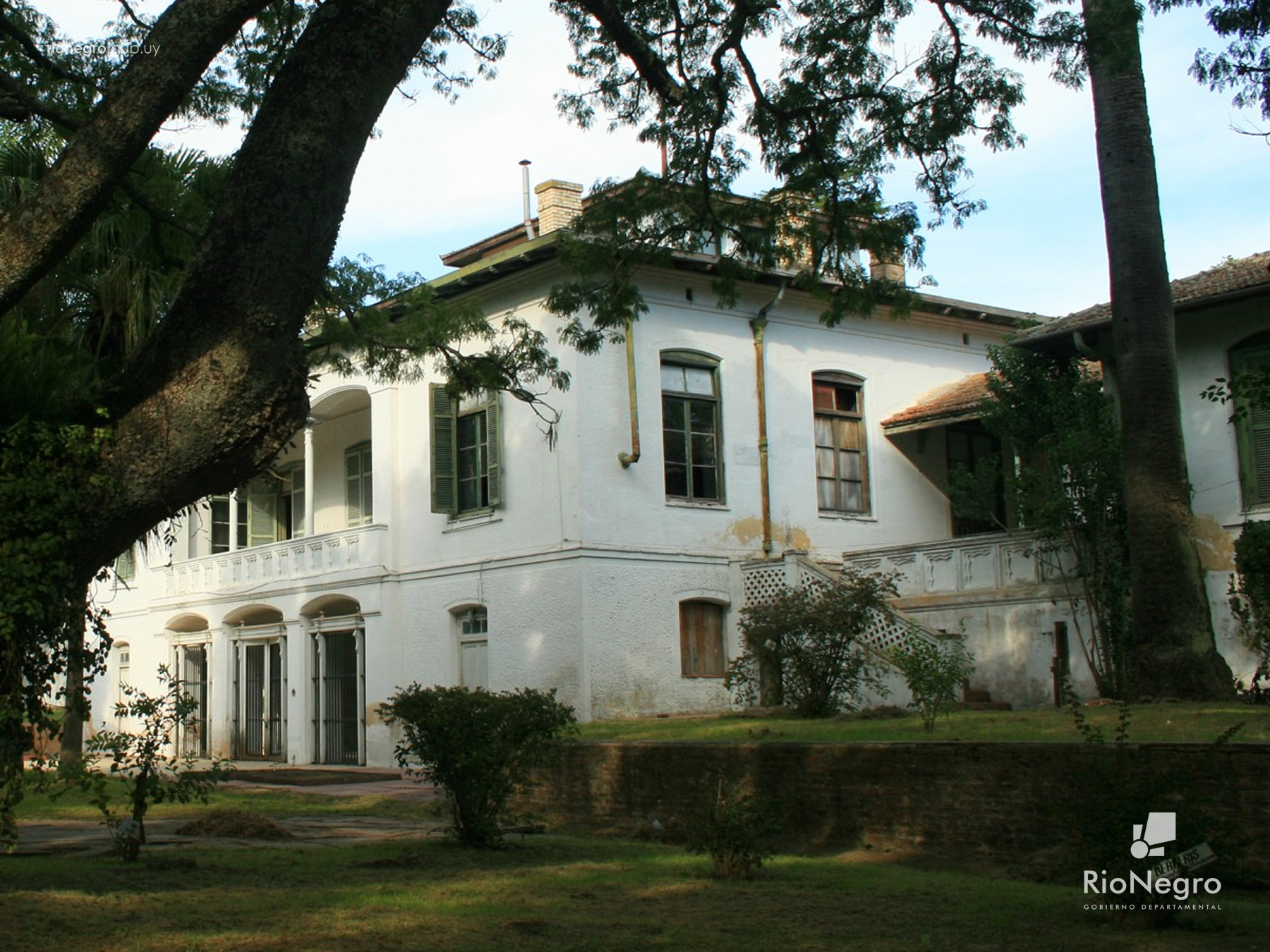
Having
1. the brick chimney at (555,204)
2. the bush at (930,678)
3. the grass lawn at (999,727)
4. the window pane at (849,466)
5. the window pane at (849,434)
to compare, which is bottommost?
the grass lawn at (999,727)

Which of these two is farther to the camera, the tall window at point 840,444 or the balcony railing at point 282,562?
the balcony railing at point 282,562

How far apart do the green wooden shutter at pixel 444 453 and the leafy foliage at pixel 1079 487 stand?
342 inches

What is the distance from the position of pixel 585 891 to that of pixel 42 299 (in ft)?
35.5

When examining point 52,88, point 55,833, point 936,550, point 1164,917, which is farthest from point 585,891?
point 936,550

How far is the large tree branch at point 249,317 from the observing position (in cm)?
578

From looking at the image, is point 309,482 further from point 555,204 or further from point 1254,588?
point 1254,588

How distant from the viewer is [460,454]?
22891mm

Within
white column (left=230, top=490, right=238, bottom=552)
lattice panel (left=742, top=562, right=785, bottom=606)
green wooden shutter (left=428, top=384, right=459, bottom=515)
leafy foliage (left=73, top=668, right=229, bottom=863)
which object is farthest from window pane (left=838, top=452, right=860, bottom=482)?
leafy foliage (left=73, top=668, right=229, bottom=863)

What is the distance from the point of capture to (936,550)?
21.0 metres

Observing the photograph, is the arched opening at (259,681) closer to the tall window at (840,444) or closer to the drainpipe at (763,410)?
the drainpipe at (763,410)

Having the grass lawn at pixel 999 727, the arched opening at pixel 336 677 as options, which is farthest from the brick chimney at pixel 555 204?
the grass lawn at pixel 999 727

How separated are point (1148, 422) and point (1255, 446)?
381 centimetres

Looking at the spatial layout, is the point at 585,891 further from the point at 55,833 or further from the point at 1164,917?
the point at 55,833

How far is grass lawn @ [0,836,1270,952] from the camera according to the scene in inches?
273
